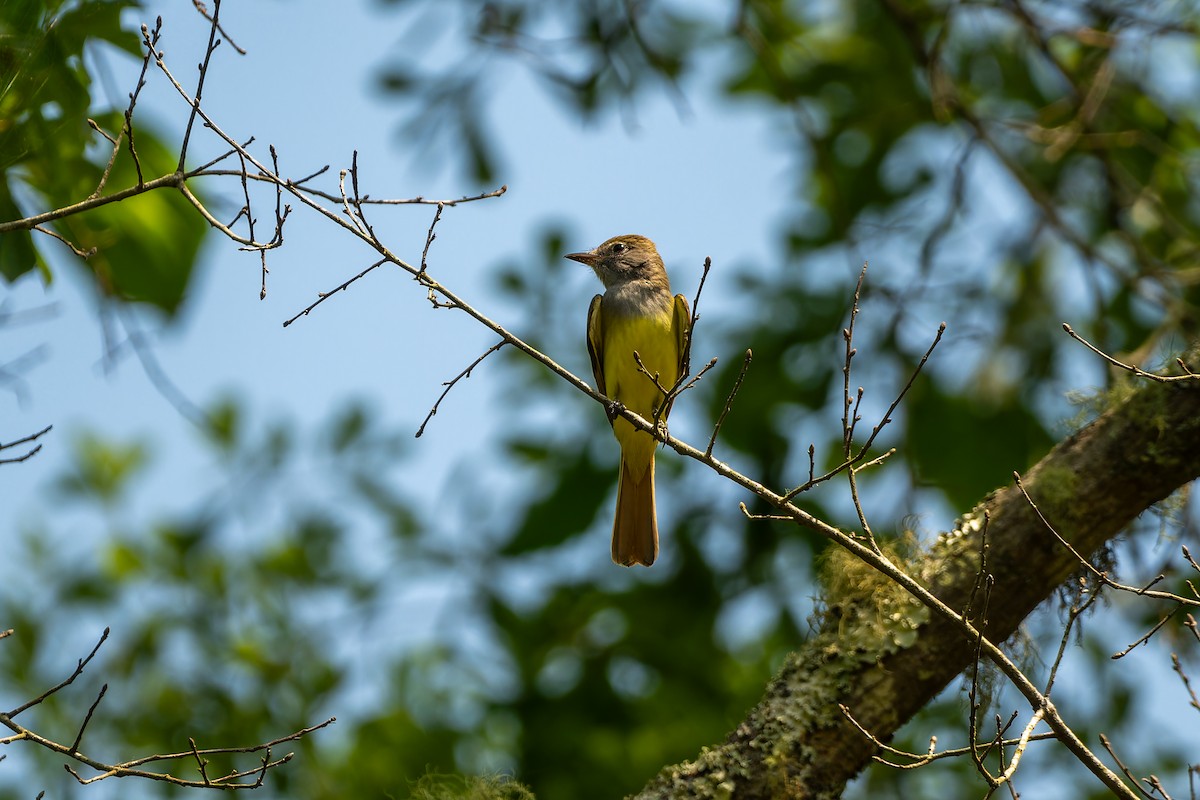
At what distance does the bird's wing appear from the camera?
6.14 meters

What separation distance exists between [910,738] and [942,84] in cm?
346

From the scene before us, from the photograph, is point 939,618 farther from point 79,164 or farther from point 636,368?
point 79,164

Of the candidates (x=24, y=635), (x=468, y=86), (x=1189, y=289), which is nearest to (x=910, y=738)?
(x=1189, y=289)

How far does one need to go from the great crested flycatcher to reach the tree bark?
179 cm

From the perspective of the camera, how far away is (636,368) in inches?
228

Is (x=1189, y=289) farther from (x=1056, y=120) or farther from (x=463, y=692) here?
(x=463, y=692)

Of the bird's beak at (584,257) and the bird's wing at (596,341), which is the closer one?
the bird's wing at (596,341)

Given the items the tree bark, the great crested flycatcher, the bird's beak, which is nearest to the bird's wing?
the great crested flycatcher

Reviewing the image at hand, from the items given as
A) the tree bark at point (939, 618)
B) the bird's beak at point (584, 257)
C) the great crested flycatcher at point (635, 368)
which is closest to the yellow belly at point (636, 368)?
the great crested flycatcher at point (635, 368)

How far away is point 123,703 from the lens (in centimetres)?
681

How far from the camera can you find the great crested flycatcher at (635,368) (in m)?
5.67

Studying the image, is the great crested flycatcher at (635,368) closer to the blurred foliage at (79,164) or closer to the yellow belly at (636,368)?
the yellow belly at (636,368)

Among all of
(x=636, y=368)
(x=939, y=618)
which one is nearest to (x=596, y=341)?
(x=636, y=368)

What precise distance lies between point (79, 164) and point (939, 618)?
3.07 metres
